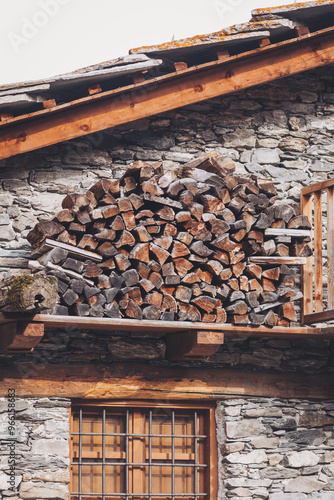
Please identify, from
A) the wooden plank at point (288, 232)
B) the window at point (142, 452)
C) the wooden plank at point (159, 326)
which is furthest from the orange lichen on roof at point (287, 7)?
the window at point (142, 452)

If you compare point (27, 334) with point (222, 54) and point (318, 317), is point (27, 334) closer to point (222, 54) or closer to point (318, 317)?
point (318, 317)

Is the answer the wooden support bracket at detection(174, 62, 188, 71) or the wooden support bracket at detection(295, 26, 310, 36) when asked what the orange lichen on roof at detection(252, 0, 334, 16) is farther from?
the wooden support bracket at detection(174, 62, 188, 71)

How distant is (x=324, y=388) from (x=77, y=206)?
9.46 ft

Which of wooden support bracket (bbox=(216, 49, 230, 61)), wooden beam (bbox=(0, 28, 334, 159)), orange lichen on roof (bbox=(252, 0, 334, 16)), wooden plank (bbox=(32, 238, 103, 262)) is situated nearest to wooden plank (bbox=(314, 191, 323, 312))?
wooden beam (bbox=(0, 28, 334, 159))

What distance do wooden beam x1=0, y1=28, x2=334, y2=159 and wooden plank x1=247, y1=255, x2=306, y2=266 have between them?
62.3 inches

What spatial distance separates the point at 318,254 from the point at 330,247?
223mm

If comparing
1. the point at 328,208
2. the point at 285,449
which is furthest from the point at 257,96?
the point at 285,449

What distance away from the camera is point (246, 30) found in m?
7.12

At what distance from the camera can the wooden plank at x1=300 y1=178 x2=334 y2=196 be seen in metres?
7.19

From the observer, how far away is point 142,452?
7.09 metres

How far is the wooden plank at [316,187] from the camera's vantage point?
7.19m

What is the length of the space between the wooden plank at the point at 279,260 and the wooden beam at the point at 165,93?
1582 millimetres

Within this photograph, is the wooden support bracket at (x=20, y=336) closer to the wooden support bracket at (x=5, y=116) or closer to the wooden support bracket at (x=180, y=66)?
the wooden support bracket at (x=5, y=116)

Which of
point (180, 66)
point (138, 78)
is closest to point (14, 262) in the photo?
point (138, 78)
